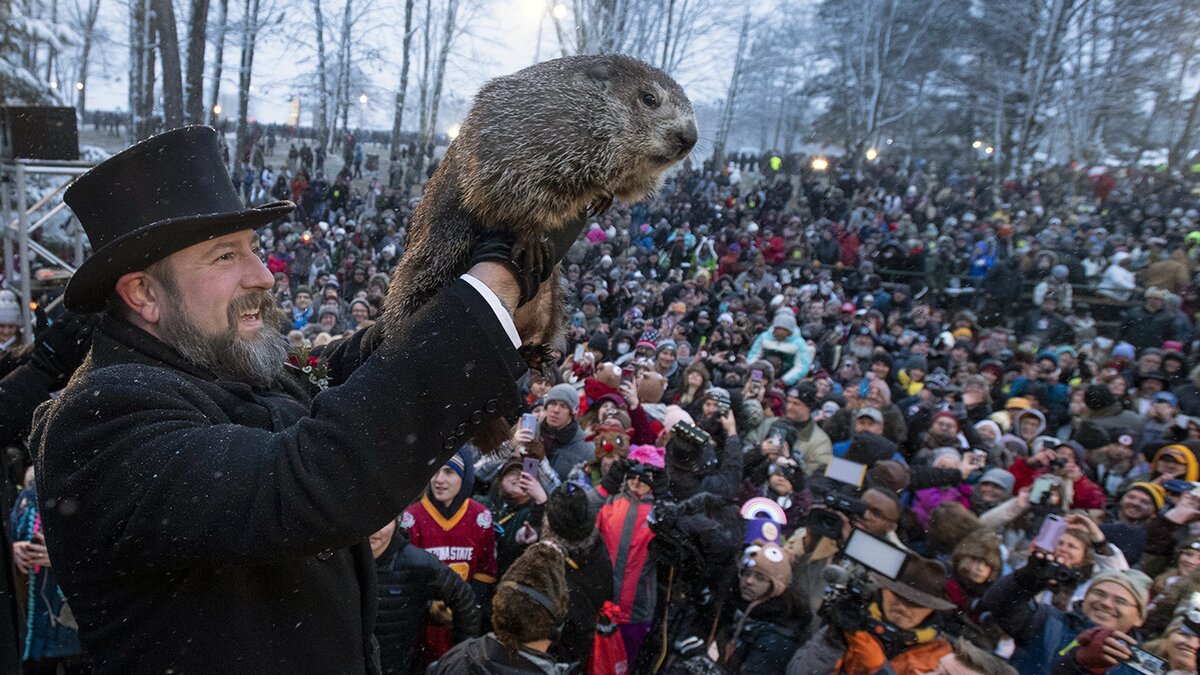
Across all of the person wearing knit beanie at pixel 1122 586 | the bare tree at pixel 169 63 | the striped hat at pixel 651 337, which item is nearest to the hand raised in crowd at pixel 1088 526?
the person wearing knit beanie at pixel 1122 586

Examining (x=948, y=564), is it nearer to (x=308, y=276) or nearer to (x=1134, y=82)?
(x=308, y=276)

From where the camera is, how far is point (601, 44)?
532 inches

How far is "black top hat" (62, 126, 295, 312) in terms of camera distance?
1367 mm

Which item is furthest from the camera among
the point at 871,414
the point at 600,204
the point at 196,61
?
the point at 196,61

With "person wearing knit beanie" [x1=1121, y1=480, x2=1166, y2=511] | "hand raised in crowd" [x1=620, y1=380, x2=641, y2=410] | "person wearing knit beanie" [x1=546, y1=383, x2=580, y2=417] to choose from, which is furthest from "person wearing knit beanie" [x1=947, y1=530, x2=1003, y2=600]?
"hand raised in crowd" [x1=620, y1=380, x2=641, y2=410]

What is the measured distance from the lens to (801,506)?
553 centimetres

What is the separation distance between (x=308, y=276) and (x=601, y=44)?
735 cm

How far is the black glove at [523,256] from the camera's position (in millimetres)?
1308

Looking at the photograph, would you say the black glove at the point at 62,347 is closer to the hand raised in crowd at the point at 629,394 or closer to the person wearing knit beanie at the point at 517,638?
the person wearing knit beanie at the point at 517,638

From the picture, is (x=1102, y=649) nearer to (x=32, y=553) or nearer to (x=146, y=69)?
(x=32, y=553)

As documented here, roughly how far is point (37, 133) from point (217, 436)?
19.8ft

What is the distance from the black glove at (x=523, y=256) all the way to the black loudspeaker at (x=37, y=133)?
5816 millimetres

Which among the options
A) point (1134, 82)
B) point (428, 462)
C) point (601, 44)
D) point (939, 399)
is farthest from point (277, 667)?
point (1134, 82)

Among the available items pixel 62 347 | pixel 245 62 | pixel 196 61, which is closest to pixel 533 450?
pixel 62 347
